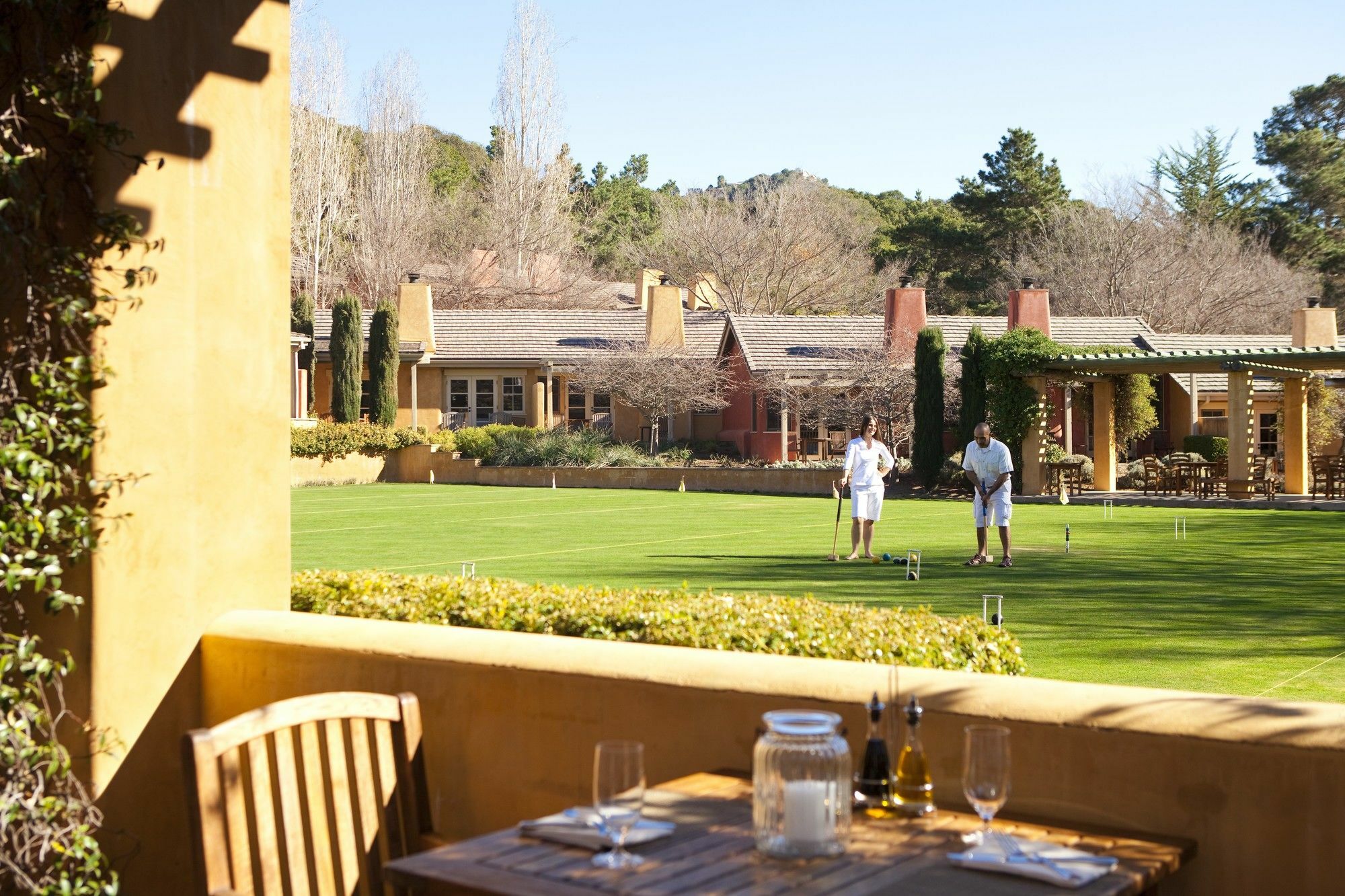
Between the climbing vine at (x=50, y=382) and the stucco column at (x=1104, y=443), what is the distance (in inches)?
1238

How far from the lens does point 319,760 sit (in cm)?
382

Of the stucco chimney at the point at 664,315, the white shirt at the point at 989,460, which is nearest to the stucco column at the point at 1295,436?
the white shirt at the point at 989,460

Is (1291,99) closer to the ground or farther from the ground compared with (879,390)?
farther from the ground

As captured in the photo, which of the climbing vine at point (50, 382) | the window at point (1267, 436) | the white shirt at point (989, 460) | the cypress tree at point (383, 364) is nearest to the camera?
the climbing vine at point (50, 382)

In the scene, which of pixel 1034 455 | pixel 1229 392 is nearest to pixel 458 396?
pixel 1034 455

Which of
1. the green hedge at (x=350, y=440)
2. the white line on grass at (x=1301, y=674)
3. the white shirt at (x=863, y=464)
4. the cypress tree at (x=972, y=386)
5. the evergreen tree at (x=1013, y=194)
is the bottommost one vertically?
the white line on grass at (x=1301, y=674)

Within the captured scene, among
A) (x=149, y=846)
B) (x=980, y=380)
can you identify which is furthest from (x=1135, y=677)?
(x=980, y=380)

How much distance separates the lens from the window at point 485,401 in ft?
159

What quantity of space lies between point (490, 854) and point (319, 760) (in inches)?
36.1

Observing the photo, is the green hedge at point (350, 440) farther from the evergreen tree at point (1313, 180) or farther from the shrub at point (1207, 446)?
the evergreen tree at point (1313, 180)

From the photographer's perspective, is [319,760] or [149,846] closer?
[319,760]

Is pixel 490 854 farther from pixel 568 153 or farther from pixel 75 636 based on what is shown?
pixel 568 153

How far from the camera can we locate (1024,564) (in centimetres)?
1708

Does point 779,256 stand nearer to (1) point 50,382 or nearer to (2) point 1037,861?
(1) point 50,382
